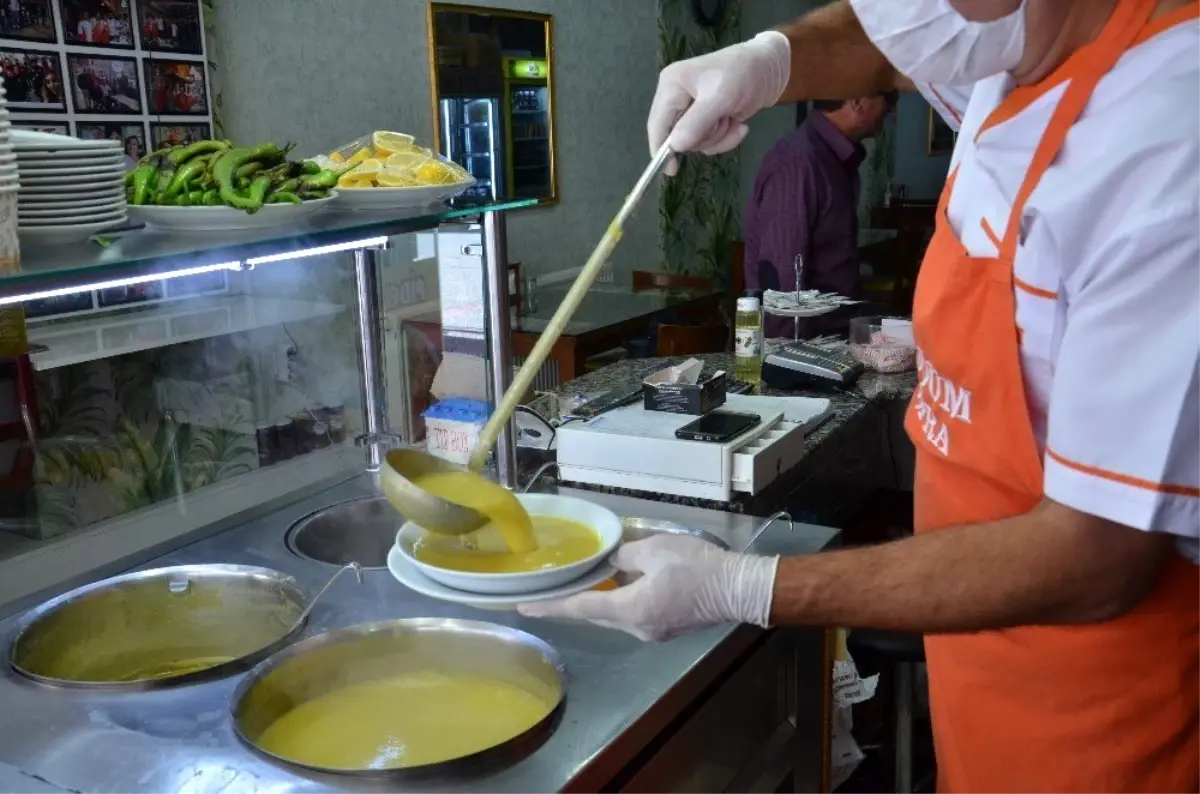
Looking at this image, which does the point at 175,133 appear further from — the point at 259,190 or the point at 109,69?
the point at 259,190

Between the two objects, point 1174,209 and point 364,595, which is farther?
point 364,595

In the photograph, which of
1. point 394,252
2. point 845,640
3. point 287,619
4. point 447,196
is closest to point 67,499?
point 394,252

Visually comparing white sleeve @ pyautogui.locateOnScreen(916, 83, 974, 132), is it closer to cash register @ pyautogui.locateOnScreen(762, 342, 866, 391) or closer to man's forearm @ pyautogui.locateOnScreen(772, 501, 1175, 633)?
man's forearm @ pyautogui.locateOnScreen(772, 501, 1175, 633)

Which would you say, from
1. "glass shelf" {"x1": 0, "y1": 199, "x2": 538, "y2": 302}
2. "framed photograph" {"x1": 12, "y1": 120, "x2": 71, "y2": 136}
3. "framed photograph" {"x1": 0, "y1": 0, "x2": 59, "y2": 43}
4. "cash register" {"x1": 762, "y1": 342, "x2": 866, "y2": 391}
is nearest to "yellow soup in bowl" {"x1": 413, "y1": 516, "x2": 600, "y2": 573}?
"glass shelf" {"x1": 0, "y1": 199, "x2": 538, "y2": 302}

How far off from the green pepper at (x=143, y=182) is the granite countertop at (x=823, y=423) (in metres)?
0.86

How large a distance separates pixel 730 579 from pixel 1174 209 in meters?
0.52

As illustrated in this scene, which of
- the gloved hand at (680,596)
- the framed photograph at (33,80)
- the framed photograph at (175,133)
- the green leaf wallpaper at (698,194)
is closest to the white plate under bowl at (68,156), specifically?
the gloved hand at (680,596)

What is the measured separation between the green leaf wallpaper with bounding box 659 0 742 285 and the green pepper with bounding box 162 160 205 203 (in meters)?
4.54

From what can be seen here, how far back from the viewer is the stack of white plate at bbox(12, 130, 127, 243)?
1046 millimetres

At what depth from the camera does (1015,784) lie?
1.21m

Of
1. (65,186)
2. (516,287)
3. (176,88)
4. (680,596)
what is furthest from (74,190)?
(516,287)

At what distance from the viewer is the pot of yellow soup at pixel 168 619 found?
131 centimetres

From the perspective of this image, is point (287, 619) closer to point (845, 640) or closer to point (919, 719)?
point (845, 640)

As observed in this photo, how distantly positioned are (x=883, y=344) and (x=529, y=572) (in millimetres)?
1980
